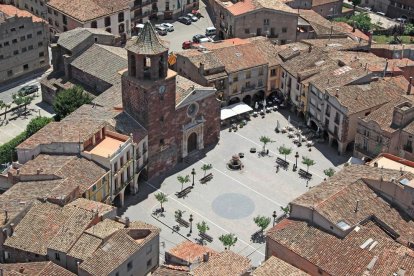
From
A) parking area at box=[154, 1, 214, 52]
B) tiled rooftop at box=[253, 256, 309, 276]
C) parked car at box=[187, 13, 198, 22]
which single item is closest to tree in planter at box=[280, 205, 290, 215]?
tiled rooftop at box=[253, 256, 309, 276]

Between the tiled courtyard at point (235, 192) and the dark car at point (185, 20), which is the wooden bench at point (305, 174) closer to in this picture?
the tiled courtyard at point (235, 192)

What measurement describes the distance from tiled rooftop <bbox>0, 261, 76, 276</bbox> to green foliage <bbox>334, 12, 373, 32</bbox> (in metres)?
114

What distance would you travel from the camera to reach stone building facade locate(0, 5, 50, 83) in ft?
503

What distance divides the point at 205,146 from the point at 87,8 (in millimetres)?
48351

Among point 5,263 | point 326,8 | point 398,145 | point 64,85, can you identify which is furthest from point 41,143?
point 326,8

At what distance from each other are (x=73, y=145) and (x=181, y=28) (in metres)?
76.7

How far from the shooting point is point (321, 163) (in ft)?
435

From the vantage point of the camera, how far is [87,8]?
16438 cm

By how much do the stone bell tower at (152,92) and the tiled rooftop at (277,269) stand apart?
36.3 m

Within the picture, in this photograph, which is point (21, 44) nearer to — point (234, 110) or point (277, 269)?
point (234, 110)

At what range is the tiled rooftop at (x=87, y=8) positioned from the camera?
16300 cm

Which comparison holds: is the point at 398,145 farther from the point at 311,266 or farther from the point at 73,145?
the point at 73,145

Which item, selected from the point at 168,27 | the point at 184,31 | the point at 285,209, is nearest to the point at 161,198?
the point at 285,209

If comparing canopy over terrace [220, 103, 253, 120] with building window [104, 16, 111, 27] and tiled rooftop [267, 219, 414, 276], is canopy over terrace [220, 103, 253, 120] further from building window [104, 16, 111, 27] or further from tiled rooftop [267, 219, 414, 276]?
tiled rooftop [267, 219, 414, 276]
